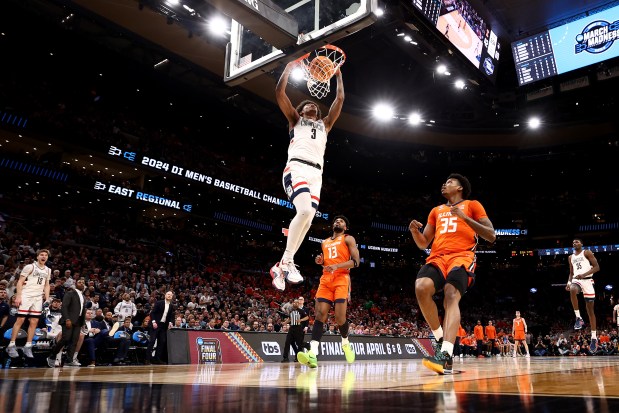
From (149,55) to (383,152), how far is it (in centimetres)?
1713

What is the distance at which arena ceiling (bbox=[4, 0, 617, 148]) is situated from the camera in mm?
17641

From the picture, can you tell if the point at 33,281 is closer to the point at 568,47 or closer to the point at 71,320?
the point at 71,320

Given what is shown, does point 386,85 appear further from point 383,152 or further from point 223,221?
point 223,221

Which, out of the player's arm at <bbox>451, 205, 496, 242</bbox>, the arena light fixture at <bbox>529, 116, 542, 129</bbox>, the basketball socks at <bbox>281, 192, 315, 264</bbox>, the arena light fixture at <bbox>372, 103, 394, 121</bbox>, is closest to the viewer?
the player's arm at <bbox>451, 205, 496, 242</bbox>

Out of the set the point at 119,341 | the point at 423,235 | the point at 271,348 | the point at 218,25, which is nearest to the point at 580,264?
the point at 423,235

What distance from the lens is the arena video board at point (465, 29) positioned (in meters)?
13.7

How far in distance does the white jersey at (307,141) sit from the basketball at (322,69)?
1276mm

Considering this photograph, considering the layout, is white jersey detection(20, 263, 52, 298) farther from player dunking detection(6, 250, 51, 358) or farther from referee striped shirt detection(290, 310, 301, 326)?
referee striped shirt detection(290, 310, 301, 326)

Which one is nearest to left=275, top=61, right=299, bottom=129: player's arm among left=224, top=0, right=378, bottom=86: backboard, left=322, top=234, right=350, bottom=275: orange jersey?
left=224, top=0, right=378, bottom=86: backboard

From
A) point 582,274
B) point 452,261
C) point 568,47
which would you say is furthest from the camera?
point 568,47

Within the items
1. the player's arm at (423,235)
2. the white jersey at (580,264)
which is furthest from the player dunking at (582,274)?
the player's arm at (423,235)

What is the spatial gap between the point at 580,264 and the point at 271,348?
7.30 meters

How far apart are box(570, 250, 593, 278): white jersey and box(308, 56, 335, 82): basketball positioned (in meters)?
6.64

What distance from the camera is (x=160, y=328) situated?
10562mm
